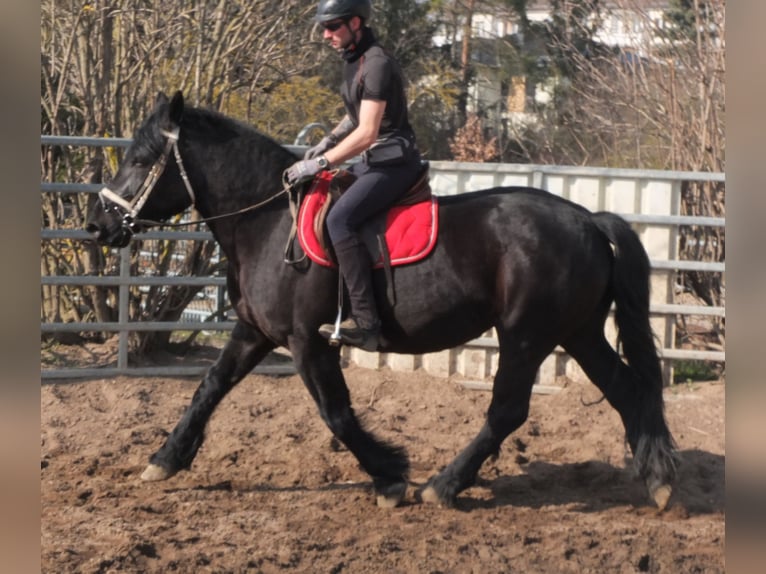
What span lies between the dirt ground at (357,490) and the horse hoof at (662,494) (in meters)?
0.08

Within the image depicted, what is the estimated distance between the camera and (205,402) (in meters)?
5.73

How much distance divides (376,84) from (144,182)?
4.52 ft

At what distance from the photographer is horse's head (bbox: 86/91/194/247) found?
5.35 metres

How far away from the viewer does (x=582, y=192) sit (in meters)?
8.38

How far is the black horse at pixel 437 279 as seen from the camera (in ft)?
17.3

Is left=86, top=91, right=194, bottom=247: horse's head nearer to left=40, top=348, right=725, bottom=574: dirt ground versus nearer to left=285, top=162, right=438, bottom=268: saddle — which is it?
left=285, top=162, right=438, bottom=268: saddle

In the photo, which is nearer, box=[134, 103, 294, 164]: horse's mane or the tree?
box=[134, 103, 294, 164]: horse's mane

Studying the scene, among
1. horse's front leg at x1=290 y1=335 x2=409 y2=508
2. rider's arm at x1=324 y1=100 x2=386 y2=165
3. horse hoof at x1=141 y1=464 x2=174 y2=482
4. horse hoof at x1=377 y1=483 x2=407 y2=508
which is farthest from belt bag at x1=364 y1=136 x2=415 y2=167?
horse hoof at x1=141 y1=464 x2=174 y2=482

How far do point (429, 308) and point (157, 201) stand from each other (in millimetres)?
1601

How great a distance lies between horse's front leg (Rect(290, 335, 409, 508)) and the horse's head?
1077mm

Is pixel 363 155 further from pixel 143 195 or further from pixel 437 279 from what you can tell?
pixel 143 195

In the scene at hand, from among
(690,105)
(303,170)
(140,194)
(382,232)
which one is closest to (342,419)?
(382,232)

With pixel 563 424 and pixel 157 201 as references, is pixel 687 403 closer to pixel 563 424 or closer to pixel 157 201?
pixel 563 424
